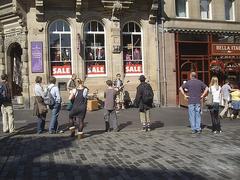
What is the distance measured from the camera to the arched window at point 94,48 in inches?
986

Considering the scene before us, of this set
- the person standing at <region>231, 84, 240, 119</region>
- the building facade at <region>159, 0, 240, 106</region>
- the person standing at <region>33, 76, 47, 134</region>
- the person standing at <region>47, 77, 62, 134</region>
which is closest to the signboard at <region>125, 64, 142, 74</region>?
the building facade at <region>159, 0, 240, 106</region>

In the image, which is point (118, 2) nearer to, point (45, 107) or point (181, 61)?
point (181, 61)

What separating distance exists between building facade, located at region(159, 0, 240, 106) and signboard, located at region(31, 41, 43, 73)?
635 cm

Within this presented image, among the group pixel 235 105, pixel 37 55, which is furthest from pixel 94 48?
pixel 235 105

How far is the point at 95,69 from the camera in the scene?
25203 millimetres

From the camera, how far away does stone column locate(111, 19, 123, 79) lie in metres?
24.9

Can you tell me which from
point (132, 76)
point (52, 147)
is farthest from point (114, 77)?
point (52, 147)

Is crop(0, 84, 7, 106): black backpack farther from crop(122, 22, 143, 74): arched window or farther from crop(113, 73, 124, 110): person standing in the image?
crop(122, 22, 143, 74): arched window

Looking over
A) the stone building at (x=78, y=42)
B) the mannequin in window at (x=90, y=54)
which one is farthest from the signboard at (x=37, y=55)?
the mannequin in window at (x=90, y=54)

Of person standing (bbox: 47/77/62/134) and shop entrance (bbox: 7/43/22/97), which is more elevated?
shop entrance (bbox: 7/43/22/97)

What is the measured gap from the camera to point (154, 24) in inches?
1025

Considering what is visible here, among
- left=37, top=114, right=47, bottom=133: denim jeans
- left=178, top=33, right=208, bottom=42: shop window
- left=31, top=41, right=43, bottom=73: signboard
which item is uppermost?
left=178, top=33, right=208, bottom=42: shop window

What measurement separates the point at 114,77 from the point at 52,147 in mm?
13547

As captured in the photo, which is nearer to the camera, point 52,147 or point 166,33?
point 52,147
